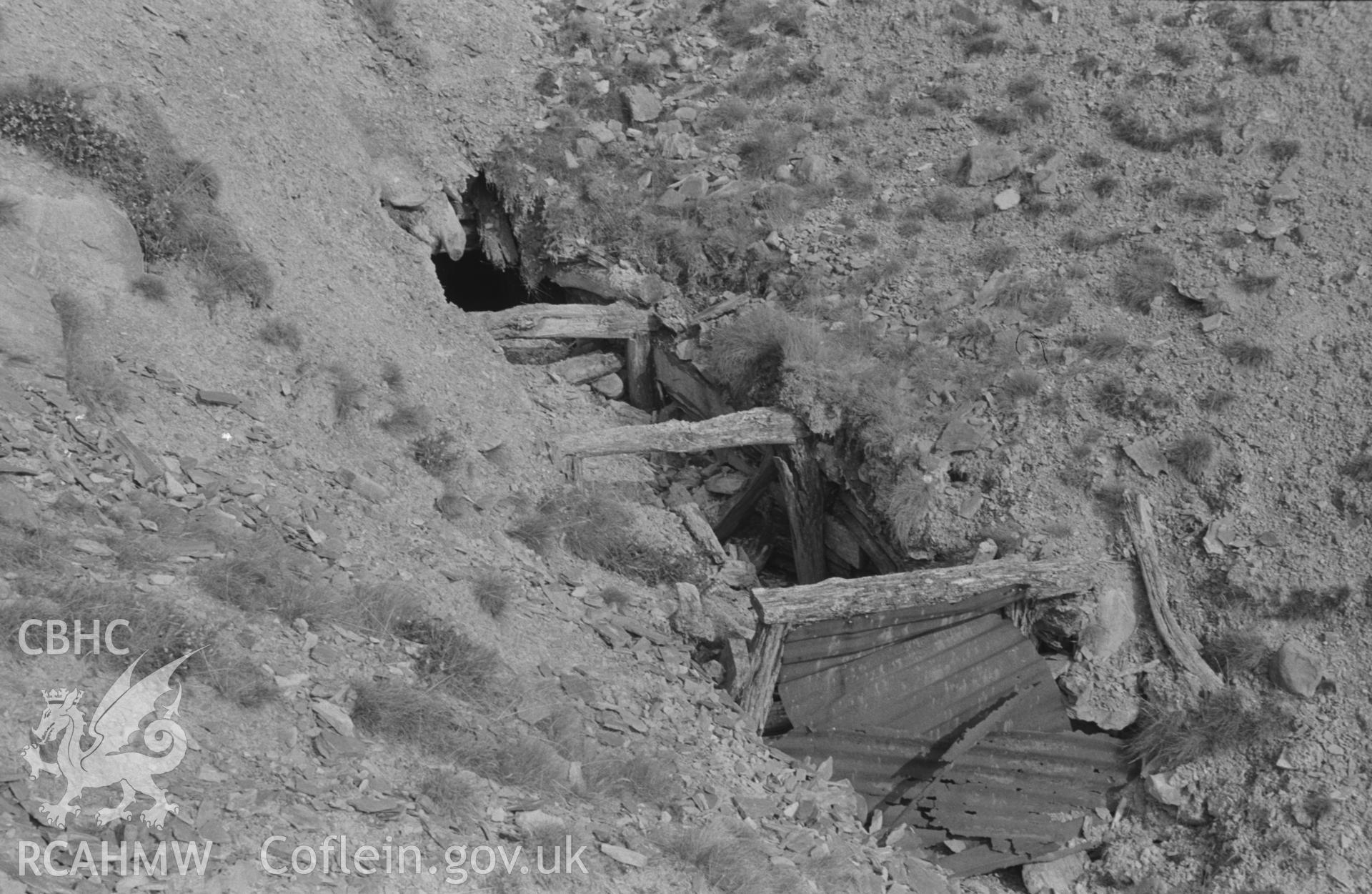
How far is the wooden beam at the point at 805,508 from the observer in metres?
15.5

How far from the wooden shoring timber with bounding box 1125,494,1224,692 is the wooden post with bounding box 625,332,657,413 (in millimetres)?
6541

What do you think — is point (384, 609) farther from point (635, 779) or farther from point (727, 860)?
point (727, 860)

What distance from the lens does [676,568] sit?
14.7m

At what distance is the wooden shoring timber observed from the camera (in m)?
13.3

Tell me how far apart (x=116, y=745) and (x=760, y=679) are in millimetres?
6276

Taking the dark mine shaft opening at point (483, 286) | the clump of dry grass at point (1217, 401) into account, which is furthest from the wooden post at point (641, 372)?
the clump of dry grass at point (1217, 401)

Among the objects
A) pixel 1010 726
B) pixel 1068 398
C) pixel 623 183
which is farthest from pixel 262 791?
pixel 623 183

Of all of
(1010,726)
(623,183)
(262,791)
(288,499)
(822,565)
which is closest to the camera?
(262,791)

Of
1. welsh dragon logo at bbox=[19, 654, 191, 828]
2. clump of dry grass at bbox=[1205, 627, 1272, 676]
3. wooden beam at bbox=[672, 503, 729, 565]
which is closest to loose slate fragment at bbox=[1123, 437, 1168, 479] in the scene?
clump of dry grass at bbox=[1205, 627, 1272, 676]

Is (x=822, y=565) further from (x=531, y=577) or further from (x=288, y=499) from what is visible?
(x=288, y=499)

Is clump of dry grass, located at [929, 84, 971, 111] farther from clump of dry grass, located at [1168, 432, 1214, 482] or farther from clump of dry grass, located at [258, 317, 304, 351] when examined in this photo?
clump of dry grass, located at [258, 317, 304, 351]

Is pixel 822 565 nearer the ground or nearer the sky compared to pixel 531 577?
nearer the ground

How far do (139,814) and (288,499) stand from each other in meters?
4.20

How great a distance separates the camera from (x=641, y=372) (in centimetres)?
1742
